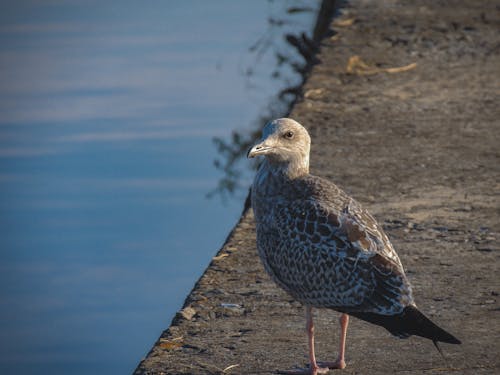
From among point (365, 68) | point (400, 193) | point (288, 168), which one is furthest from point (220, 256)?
point (365, 68)

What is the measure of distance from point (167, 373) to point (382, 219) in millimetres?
2461

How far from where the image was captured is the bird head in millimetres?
5930

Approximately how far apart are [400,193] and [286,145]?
2.24 m

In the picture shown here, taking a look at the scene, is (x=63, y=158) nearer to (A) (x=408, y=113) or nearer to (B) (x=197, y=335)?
(A) (x=408, y=113)

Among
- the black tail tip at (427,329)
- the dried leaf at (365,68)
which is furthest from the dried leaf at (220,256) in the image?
the dried leaf at (365,68)

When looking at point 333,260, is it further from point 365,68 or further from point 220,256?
point 365,68

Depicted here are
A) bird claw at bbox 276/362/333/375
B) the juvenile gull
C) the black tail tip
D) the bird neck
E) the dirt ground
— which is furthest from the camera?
the bird neck

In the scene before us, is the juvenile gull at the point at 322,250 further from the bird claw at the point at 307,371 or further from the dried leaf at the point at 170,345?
the dried leaf at the point at 170,345

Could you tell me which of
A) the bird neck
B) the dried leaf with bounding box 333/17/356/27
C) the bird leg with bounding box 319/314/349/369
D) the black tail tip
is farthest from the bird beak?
the dried leaf with bounding box 333/17/356/27

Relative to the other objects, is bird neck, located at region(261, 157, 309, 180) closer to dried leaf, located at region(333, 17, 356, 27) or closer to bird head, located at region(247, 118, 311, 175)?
bird head, located at region(247, 118, 311, 175)

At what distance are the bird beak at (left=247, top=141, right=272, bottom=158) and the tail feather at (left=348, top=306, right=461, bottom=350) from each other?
1.08 m

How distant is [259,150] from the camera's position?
229 inches

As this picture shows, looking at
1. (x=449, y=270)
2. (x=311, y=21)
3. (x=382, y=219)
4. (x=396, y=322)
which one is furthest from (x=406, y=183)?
(x=311, y=21)

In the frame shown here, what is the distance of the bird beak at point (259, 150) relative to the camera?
577 cm
